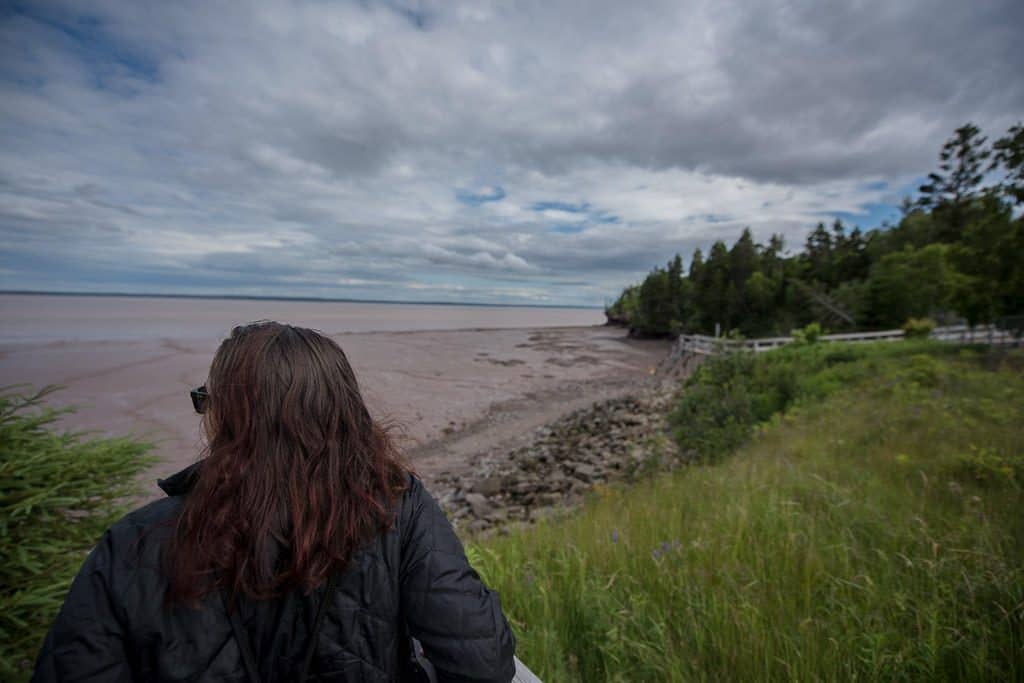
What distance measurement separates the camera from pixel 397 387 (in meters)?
22.0

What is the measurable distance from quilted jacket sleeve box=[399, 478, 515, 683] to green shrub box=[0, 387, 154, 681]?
1924 millimetres

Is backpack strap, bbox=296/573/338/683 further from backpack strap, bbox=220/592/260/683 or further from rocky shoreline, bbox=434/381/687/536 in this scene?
rocky shoreline, bbox=434/381/687/536

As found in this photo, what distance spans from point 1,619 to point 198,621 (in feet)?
5.93

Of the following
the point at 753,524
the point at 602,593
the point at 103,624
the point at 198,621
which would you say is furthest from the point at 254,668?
the point at 753,524

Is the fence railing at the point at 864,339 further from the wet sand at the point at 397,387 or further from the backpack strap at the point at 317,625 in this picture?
the backpack strap at the point at 317,625

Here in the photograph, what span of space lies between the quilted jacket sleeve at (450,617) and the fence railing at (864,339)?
16689 mm

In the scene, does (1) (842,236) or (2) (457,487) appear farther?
(1) (842,236)

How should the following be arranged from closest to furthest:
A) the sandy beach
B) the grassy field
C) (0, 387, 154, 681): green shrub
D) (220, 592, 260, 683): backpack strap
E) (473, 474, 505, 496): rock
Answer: (220, 592, 260, 683): backpack strap < (0, 387, 154, 681): green shrub < the grassy field < (473, 474, 505, 496): rock < the sandy beach

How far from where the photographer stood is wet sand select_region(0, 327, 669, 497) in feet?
44.9

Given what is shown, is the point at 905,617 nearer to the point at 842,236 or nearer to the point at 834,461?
the point at 834,461

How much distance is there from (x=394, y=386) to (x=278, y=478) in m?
21.6

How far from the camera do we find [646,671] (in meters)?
2.28

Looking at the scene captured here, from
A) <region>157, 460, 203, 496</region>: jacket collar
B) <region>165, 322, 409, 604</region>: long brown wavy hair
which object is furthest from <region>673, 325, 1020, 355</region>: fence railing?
<region>157, 460, 203, 496</region>: jacket collar

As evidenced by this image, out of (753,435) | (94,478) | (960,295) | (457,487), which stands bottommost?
(457,487)
